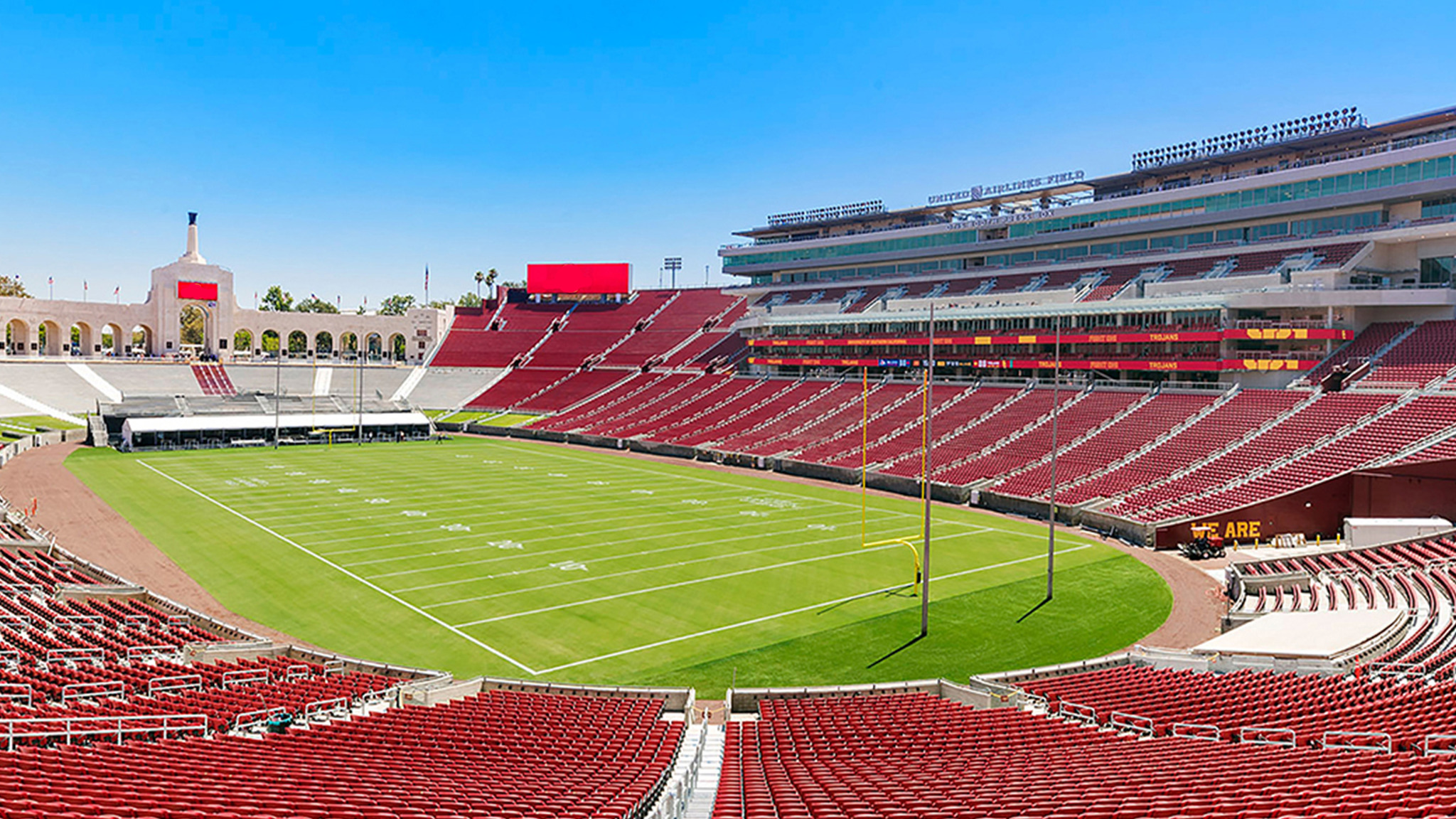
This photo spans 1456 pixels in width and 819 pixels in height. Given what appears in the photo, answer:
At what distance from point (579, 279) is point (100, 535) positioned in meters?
82.6

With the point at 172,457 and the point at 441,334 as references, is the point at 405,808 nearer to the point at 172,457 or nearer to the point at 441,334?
the point at 172,457

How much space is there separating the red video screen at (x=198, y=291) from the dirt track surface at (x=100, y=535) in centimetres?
4990

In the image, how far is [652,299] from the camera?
112 meters

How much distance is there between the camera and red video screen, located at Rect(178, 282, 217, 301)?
97.9 m

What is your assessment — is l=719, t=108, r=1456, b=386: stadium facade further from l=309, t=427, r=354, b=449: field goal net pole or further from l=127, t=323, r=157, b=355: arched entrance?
l=127, t=323, r=157, b=355: arched entrance

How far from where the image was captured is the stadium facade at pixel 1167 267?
49.1 m

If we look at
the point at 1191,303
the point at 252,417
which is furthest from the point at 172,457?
the point at 1191,303

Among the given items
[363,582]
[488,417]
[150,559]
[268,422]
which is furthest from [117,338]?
[363,582]

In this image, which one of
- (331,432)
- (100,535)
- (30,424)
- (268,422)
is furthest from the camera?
(331,432)

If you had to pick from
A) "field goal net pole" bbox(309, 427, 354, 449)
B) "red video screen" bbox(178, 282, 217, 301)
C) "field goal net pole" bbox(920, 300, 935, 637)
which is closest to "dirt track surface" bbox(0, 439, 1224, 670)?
"field goal net pole" bbox(920, 300, 935, 637)

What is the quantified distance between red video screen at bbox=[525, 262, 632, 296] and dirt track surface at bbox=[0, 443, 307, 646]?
217 feet

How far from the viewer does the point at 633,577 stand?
98.2 ft

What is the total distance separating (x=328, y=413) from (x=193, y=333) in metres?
83.3

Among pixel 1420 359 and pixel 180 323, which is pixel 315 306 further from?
pixel 1420 359
